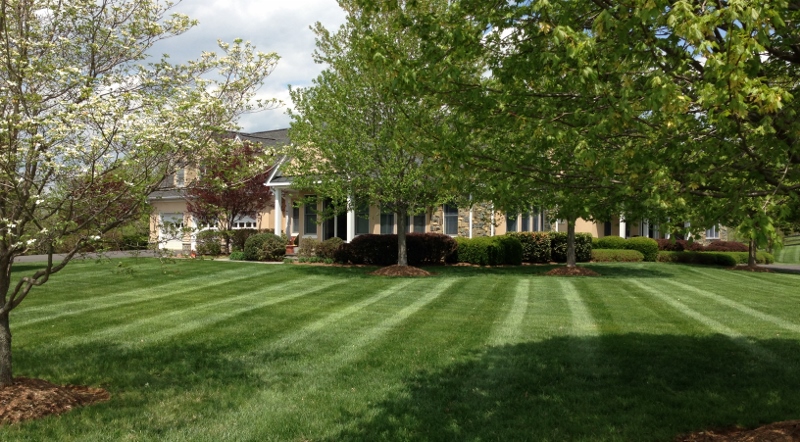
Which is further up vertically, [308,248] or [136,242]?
[136,242]

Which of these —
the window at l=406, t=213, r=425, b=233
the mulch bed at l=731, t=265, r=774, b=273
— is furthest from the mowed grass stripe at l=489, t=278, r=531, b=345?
the mulch bed at l=731, t=265, r=774, b=273

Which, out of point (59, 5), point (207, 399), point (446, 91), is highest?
point (59, 5)

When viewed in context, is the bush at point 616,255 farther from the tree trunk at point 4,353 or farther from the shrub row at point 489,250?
the tree trunk at point 4,353

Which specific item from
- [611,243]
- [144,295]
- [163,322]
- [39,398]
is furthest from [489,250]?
[39,398]

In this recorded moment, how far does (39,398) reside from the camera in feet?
17.3

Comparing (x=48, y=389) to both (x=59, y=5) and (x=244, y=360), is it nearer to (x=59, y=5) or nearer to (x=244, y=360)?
(x=244, y=360)

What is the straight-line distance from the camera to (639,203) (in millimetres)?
5078

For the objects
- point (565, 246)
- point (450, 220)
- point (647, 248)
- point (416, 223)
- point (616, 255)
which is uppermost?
point (450, 220)

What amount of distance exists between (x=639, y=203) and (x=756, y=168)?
50.2 inches

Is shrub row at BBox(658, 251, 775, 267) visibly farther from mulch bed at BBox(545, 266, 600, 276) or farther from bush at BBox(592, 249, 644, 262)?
mulch bed at BBox(545, 266, 600, 276)

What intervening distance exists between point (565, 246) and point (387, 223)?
7.92m

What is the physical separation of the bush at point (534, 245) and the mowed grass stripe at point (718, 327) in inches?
357

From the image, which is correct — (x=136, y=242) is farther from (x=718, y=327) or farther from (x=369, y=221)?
(x=369, y=221)

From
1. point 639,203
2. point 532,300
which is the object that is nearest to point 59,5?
point 639,203
